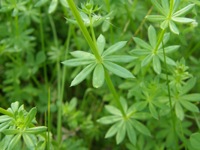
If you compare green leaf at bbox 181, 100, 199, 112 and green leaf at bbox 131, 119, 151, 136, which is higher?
green leaf at bbox 181, 100, 199, 112

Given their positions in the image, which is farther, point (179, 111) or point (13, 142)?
point (179, 111)

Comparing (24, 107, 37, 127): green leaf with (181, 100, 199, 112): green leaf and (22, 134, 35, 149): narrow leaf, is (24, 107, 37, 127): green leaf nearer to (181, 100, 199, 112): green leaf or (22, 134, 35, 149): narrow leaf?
(22, 134, 35, 149): narrow leaf

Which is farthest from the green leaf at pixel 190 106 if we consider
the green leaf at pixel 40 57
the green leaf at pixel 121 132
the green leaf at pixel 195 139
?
the green leaf at pixel 40 57

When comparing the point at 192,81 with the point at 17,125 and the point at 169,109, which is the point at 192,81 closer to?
the point at 169,109

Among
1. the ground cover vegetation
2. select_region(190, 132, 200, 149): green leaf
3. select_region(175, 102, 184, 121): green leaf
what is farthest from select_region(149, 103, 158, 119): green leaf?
select_region(190, 132, 200, 149): green leaf

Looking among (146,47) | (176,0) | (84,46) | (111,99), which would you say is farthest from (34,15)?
(176,0)

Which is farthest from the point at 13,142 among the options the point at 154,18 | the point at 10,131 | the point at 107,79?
the point at 154,18

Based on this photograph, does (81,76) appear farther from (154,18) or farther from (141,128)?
(141,128)

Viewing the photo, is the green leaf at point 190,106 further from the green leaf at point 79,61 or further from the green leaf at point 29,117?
the green leaf at point 29,117
